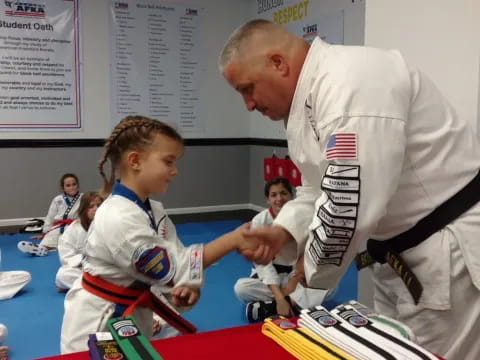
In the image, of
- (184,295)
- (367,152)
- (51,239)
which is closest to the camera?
(367,152)

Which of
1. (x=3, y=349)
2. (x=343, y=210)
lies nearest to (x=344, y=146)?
(x=343, y=210)

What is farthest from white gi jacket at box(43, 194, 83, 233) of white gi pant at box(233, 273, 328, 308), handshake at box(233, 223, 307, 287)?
handshake at box(233, 223, 307, 287)

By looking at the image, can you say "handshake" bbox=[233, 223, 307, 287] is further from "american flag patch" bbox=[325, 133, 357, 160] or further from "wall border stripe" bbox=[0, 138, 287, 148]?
"wall border stripe" bbox=[0, 138, 287, 148]

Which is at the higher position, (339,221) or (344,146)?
(344,146)

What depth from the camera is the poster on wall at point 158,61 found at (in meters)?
6.41

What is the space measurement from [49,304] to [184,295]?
2496mm

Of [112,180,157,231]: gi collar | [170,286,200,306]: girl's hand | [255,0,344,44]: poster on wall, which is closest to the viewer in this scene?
[170,286,200,306]: girl's hand

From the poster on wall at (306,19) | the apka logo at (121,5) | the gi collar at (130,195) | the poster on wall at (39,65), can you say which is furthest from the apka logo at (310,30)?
the gi collar at (130,195)

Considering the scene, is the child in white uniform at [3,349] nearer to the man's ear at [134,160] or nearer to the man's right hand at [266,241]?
the man's ear at [134,160]

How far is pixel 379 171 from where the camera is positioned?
45.8 inches

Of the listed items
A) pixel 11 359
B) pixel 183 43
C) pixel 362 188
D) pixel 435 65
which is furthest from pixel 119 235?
pixel 183 43

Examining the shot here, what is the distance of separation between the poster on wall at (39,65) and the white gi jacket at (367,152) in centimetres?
536

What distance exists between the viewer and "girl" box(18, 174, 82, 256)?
530cm

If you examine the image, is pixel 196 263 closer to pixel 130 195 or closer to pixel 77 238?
pixel 130 195
